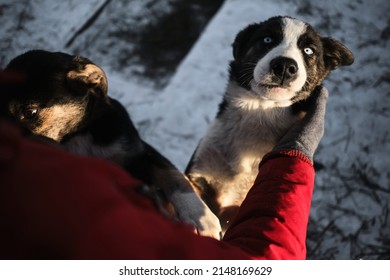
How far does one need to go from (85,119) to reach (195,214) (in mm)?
879

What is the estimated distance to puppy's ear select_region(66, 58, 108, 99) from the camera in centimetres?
230

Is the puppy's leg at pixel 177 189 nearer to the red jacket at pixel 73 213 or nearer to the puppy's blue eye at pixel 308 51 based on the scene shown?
the red jacket at pixel 73 213

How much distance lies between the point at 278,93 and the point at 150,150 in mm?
876

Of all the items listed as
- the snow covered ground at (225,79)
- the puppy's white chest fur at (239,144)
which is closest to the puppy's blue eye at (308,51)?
the puppy's white chest fur at (239,144)

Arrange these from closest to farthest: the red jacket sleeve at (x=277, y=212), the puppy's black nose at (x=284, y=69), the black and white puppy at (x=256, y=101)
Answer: the red jacket sleeve at (x=277, y=212) → the puppy's black nose at (x=284, y=69) → the black and white puppy at (x=256, y=101)

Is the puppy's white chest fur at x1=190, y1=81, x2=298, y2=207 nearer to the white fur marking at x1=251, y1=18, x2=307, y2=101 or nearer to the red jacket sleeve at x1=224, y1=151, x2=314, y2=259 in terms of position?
the white fur marking at x1=251, y1=18, x2=307, y2=101

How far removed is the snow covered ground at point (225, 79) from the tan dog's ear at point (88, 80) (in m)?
1.63

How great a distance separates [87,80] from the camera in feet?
7.69

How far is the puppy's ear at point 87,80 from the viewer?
7.54ft

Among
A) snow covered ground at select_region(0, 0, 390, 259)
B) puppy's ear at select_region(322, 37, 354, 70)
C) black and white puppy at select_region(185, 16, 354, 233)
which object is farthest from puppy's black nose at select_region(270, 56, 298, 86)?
snow covered ground at select_region(0, 0, 390, 259)

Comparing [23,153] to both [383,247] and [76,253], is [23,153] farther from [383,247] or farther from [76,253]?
[383,247]

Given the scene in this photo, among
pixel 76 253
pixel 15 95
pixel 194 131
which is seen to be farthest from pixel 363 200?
pixel 76 253

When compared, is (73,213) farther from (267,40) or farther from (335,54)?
(335,54)

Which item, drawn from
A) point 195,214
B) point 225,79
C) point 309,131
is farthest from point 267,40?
point 225,79
